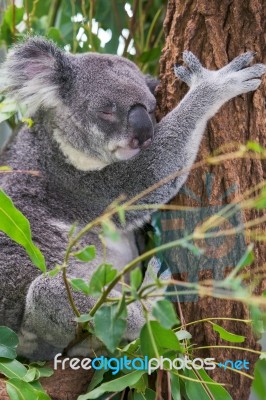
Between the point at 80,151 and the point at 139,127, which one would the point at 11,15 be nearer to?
the point at 80,151

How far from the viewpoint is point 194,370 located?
2293 mm

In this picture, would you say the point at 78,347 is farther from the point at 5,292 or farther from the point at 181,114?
the point at 181,114

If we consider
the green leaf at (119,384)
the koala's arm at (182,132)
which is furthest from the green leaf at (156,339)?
the koala's arm at (182,132)

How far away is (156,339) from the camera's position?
5.80 feet

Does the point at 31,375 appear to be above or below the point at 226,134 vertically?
below

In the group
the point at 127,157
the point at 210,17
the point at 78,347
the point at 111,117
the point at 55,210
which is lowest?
the point at 78,347

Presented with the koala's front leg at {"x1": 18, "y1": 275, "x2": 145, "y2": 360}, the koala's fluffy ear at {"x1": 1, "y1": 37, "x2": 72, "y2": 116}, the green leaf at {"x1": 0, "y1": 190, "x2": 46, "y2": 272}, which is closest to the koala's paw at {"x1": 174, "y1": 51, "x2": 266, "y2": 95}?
the koala's fluffy ear at {"x1": 1, "y1": 37, "x2": 72, "y2": 116}

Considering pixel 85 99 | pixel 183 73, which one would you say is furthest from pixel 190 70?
pixel 85 99

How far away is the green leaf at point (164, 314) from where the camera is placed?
144 centimetres

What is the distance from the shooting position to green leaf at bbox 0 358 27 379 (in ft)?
7.48

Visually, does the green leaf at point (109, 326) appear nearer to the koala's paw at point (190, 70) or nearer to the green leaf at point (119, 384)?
the green leaf at point (119, 384)

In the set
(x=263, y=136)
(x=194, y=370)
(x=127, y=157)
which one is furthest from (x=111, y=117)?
(x=194, y=370)

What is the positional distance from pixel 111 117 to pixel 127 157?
210mm

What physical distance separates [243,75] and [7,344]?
1.54 m
